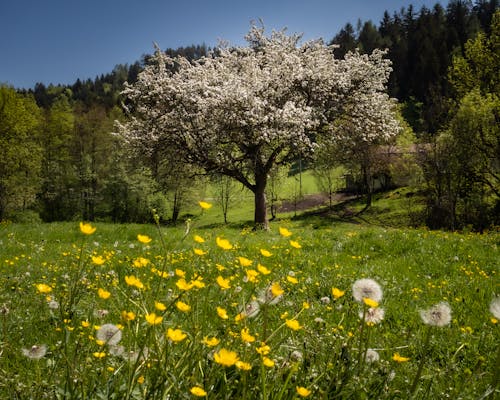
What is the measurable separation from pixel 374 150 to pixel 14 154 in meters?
37.0

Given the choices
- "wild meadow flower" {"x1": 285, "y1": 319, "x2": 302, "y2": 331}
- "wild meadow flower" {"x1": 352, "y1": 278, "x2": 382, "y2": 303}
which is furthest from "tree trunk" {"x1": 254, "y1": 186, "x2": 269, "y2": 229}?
"wild meadow flower" {"x1": 285, "y1": 319, "x2": 302, "y2": 331}

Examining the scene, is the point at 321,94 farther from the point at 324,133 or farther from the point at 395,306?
the point at 395,306

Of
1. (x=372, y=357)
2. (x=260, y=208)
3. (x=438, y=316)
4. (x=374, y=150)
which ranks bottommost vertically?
(x=260, y=208)

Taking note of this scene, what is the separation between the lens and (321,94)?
2147cm

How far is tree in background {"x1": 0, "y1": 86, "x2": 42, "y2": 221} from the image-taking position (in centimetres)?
3988

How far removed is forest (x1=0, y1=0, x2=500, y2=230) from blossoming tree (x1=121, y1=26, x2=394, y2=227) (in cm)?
121

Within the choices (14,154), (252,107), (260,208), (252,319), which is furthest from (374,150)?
(252,319)

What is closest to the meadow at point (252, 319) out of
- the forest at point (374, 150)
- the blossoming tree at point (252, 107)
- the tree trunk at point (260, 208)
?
the blossoming tree at point (252, 107)

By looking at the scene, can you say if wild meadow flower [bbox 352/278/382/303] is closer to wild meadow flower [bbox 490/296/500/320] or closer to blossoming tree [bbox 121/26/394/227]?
wild meadow flower [bbox 490/296/500/320]

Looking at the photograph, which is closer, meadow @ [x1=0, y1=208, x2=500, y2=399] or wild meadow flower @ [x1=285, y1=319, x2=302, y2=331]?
wild meadow flower @ [x1=285, y1=319, x2=302, y2=331]

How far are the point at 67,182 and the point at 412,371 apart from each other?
58.2m

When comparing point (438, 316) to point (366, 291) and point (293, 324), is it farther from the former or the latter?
point (293, 324)

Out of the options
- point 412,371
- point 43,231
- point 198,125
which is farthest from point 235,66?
point 412,371

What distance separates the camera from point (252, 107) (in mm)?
19734
